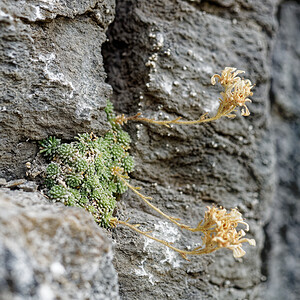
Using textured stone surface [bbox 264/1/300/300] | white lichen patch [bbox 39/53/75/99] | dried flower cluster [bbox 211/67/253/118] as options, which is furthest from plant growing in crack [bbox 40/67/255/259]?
textured stone surface [bbox 264/1/300/300]

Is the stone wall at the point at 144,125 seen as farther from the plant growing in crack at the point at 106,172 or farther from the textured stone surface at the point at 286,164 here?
the textured stone surface at the point at 286,164

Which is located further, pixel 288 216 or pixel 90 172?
pixel 288 216

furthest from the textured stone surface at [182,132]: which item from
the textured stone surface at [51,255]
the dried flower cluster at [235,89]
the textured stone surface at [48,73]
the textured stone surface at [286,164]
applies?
the textured stone surface at [286,164]

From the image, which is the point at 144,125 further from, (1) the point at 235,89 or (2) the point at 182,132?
(1) the point at 235,89

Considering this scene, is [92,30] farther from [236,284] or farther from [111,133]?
[236,284]

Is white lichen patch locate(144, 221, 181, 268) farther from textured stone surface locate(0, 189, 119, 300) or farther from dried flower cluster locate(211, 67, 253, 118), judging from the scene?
dried flower cluster locate(211, 67, 253, 118)

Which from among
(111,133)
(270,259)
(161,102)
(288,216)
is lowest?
(270,259)

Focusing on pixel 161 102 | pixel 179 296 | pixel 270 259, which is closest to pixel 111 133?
pixel 161 102
